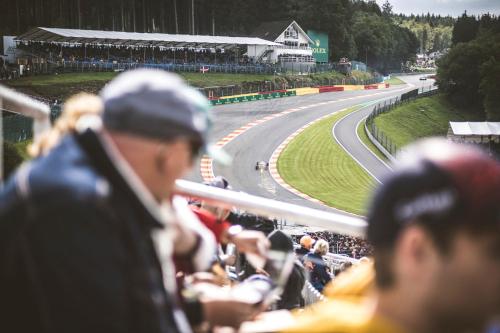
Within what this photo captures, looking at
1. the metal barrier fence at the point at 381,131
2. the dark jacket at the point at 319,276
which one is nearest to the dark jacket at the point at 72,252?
the dark jacket at the point at 319,276

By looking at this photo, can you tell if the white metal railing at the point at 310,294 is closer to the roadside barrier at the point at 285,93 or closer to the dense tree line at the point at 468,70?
the roadside barrier at the point at 285,93

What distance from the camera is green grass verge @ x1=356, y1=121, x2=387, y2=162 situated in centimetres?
4376

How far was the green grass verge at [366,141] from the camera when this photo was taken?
43759 mm

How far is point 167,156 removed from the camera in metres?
1.62

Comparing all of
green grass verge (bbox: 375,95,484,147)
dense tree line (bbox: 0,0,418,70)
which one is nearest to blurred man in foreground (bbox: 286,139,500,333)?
green grass verge (bbox: 375,95,484,147)

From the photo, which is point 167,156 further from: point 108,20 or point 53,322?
point 108,20

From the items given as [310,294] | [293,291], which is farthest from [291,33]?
[293,291]

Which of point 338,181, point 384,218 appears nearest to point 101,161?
point 384,218

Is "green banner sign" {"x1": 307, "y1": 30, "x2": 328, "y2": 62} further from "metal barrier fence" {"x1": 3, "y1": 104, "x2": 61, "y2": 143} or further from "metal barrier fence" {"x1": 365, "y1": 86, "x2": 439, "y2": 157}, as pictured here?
"metal barrier fence" {"x1": 3, "y1": 104, "x2": 61, "y2": 143}

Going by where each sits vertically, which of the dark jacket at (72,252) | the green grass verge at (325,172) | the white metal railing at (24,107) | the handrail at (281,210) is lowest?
the green grass verge at (325,172)

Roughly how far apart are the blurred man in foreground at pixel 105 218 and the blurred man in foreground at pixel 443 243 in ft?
1.81

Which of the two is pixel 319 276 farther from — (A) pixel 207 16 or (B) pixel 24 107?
(A) pixel 207 16

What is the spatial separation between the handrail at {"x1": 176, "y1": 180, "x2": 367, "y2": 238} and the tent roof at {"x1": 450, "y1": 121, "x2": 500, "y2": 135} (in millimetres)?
49708

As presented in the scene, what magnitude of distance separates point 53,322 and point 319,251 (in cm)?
444
